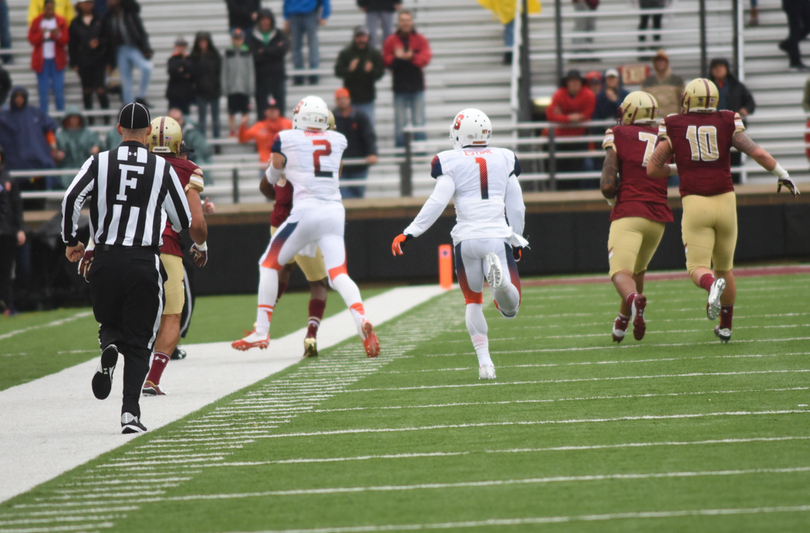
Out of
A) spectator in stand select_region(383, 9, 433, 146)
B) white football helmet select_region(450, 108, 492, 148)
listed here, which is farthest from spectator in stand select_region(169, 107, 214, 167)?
white football helmet select_region(450, 108, 492, 148)

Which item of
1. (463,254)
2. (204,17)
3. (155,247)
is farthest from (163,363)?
(204,17)

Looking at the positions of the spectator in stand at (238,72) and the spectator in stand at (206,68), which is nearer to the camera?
the spectator in stand at (206,68)

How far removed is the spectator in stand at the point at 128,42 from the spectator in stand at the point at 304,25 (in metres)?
2.48

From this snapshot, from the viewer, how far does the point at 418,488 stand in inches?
184

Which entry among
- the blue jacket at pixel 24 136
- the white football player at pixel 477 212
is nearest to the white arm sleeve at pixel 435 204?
the white football player at pixel 477 212

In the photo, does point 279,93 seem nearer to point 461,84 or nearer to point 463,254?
point 461,84

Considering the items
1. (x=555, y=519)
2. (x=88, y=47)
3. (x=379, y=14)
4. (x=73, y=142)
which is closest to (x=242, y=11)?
(x=379, y=14)

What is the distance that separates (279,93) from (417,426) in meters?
12.8

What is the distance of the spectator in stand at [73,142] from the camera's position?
680 inches

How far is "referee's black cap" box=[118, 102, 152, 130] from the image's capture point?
6.16 metres

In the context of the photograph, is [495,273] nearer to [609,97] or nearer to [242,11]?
[609,97]

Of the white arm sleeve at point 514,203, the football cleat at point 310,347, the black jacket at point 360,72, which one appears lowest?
the football cleat at point 310,347

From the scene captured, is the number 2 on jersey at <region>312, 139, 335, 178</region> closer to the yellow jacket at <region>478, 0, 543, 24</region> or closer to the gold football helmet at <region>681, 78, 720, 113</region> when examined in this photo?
the gold football helmet at <region>681, 78, 720, 113</region>

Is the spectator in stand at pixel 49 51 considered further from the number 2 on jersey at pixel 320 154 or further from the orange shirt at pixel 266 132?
the number 2 on jersey at pixel 320 154
